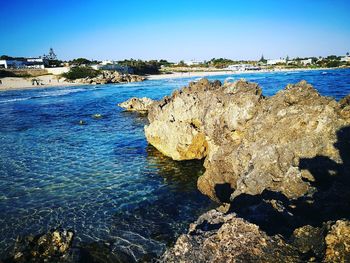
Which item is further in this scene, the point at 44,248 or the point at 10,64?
the point at 10,64

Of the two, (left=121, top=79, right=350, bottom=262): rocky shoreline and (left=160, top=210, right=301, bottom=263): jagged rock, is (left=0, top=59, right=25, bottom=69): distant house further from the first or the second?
(left=160, top=210, right=301, bottom=263): jagged rock

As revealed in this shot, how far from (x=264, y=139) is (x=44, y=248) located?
7.78m

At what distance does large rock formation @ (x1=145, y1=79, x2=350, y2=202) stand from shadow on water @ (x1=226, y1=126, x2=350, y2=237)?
0.18 feet

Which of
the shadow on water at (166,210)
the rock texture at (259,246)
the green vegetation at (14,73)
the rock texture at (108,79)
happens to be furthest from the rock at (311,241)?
the green vegetation at (14,73)

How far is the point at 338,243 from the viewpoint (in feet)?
13.2

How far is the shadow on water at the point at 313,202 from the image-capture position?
19.3 ft

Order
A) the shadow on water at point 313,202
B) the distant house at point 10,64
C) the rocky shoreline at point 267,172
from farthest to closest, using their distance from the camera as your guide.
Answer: the distant house at point 10,64 < the shadow on water at point 313,202 < the rocky shoreline at point 267,172

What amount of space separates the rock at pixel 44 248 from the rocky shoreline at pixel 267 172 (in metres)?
4.07

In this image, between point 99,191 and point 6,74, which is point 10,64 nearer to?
point 6,74

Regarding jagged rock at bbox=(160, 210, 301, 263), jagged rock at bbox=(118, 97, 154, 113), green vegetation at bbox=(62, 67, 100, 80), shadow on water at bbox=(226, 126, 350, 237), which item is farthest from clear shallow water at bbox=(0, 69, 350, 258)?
green vegetation at bbox=(62, 67, 100, 80)

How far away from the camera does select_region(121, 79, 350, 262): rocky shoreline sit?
4.37 meters

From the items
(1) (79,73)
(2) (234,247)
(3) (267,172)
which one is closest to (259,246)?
(2) (234,247)

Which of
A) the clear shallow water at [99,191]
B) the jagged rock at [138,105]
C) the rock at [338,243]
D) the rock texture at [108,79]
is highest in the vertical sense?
the rock at [338,243]

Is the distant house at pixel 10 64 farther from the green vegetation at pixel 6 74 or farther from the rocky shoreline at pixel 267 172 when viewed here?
the rocky shoreline at pixel 267 172
